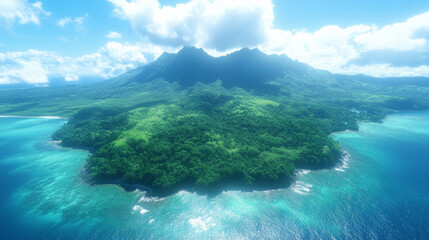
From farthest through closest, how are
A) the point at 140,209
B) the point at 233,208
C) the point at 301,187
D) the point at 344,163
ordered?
the point at 344,163 → the point at 301,187 → the point at 233,208 → the point at 140,209

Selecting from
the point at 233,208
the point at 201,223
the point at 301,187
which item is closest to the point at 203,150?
the point at 233,208

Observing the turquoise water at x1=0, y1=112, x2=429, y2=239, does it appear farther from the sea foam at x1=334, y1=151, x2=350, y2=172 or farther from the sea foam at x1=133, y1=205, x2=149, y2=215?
the sea foam at x1=334, y1=151, x2=350, y2=172

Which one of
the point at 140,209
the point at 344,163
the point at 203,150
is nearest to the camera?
the point at 140,209

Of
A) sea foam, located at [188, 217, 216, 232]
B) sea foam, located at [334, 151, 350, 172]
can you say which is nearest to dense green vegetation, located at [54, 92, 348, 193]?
sea foam, located at [334, 151, 350, 172]

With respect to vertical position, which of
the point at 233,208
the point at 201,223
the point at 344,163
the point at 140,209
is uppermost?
the point at 140,209

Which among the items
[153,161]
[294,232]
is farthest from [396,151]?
[153,161]

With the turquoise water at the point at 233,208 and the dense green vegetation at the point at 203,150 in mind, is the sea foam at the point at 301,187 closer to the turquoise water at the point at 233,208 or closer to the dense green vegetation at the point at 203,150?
the turquoise water at the point at 233,208

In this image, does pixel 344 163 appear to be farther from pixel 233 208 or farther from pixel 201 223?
pixel 201 223

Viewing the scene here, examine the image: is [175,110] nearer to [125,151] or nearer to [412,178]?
[125,151]

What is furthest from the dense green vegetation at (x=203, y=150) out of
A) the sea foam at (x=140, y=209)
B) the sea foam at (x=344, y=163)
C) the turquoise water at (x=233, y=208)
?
the sea foam at (x=140, y=209)
